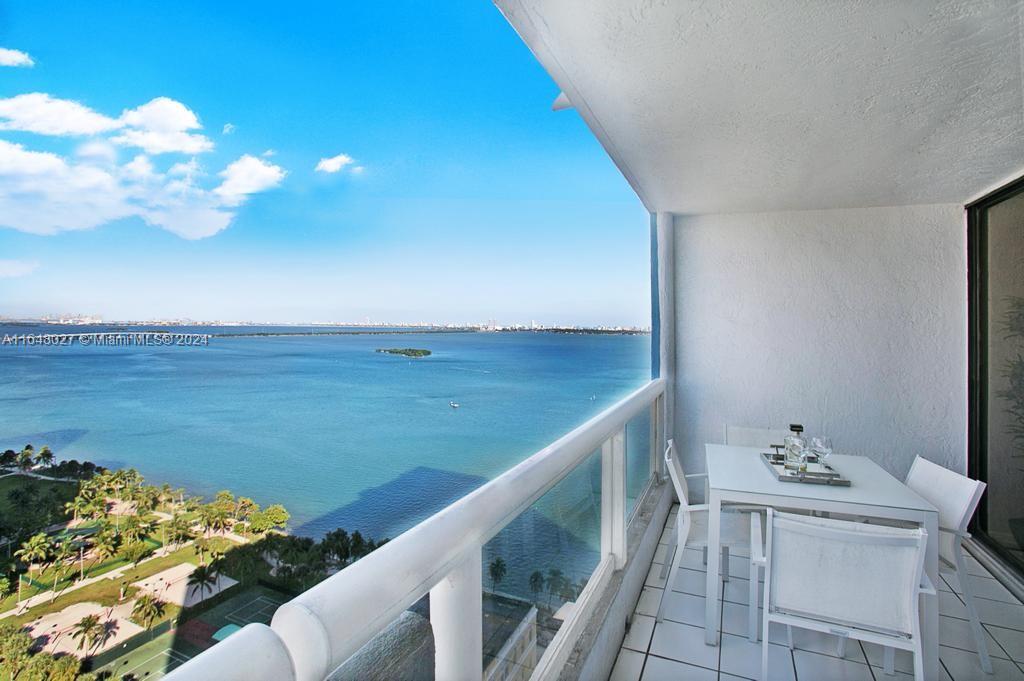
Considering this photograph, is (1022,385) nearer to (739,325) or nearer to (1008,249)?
(1008,249)

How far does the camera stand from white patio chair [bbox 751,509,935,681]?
5.29 ft

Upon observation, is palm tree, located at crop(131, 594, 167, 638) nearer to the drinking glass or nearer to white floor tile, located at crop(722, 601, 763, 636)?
white floor tile, located at crop(722, 601, 763, 636)

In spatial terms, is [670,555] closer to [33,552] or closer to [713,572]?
[713,572]

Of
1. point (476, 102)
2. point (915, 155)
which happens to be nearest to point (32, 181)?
point (915, 155)

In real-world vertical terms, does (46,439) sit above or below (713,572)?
above

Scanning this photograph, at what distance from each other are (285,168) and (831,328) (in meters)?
5.60

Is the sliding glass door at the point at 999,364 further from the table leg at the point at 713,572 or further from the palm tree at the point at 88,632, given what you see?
the palm tree at the point at 88,632

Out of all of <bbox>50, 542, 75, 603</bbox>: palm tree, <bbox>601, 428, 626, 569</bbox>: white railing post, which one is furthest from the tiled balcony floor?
<bbox>50, 542, 75, 603</bbox>: palm tree

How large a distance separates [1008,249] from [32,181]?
15.2ft

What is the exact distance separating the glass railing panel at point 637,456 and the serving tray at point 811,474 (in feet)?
2.36

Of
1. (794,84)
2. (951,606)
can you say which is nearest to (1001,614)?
(951,606)

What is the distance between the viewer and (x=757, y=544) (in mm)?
2172

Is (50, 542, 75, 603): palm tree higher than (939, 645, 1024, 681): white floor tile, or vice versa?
(50, 542, 75, 603): palm tree

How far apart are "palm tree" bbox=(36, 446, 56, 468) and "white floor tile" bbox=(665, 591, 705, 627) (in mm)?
2434
